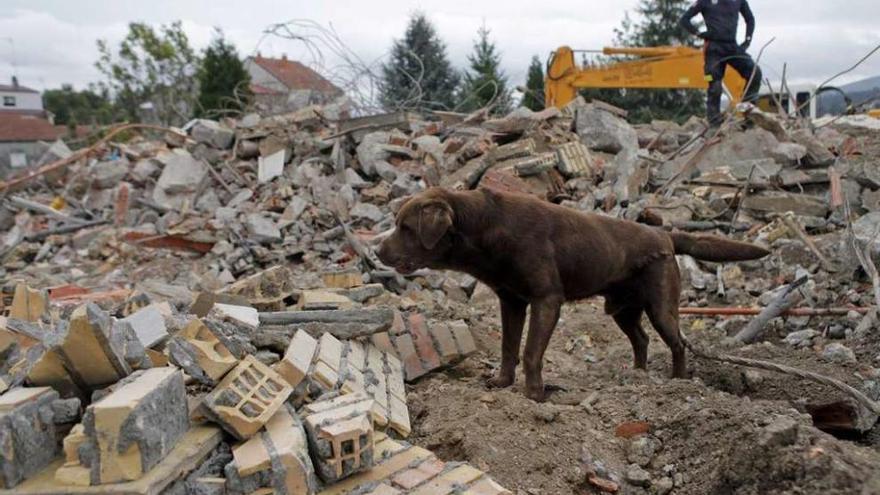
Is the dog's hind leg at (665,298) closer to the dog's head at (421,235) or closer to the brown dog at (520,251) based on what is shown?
the brown dog at (520,251)

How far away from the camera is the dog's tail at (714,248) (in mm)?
6082

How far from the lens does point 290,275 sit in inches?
273

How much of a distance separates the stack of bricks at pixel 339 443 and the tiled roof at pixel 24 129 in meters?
52.8

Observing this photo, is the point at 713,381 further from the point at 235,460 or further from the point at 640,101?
the point at 640,101

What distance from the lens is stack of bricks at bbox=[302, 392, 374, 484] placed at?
129 inches

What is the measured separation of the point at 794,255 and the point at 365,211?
247 inches

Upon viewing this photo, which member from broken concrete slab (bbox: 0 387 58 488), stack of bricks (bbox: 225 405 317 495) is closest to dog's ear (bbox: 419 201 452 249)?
stack of bricks (bbox: 225 405 317 495)

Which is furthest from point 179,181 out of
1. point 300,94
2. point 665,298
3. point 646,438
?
point 646,438

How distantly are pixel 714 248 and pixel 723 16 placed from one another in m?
7.87

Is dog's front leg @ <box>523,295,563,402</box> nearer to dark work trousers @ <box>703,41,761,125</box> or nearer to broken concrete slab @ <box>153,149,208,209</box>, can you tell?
dark work trousers @ <box>703,41,761,125</box>

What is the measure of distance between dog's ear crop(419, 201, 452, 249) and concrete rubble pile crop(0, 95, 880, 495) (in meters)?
0.67

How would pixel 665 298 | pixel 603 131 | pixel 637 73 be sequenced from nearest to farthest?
pixel 665 298
pixel 603 131
pixel 637 73

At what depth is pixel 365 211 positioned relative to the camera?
12125 mm

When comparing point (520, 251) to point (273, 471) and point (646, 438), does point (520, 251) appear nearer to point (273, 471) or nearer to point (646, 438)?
point (646, 438)
